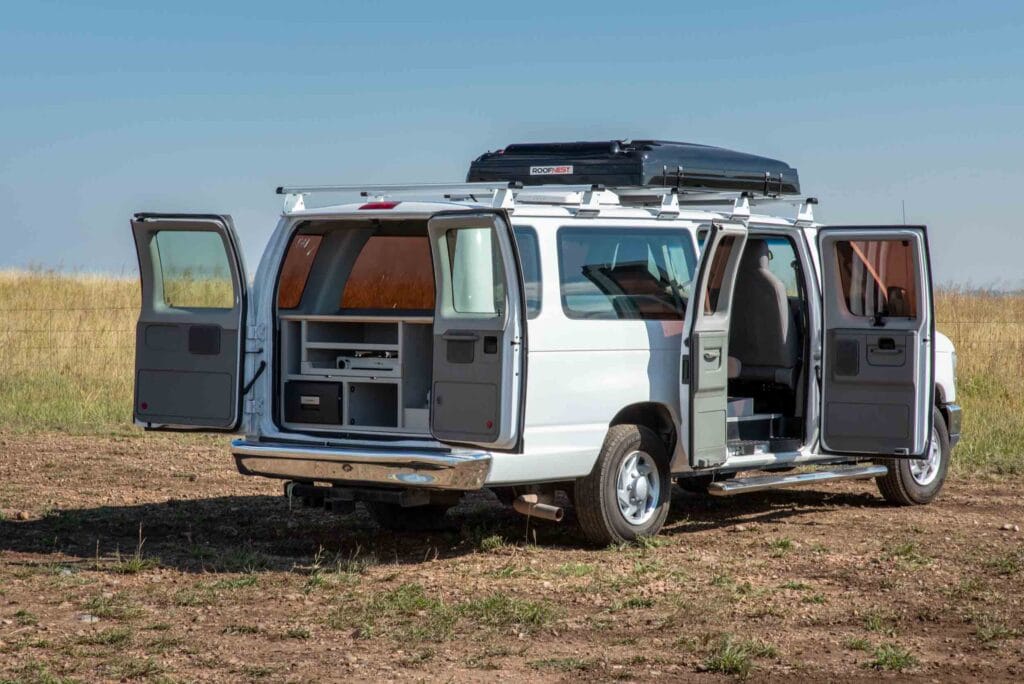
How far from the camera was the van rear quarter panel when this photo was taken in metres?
8.70

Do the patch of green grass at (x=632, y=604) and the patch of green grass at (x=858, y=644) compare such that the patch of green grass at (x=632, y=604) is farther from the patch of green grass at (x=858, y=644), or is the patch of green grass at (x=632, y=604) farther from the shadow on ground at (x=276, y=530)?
the shadow on ground at (x=276, y=530)

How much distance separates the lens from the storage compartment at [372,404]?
932 centimetres

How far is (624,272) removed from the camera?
373 inches

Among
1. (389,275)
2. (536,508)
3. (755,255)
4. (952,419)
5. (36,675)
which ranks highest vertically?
(755,255)

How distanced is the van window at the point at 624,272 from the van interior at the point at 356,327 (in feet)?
2.89

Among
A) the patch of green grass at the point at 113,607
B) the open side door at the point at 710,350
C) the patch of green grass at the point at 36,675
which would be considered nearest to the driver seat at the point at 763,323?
the open side door at the point at 710,350

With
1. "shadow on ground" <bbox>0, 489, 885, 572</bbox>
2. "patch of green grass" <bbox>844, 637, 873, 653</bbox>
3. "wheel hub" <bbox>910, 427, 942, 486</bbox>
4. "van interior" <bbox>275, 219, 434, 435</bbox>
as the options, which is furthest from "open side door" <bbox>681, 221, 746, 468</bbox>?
"patch of green grass" <bbox>844, 637, 873, 653</bbox>

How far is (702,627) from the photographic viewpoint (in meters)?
7.34

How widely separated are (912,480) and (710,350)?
2739 millimetres

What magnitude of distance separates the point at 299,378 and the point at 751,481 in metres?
3.01

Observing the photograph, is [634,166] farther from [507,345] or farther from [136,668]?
[136,668]

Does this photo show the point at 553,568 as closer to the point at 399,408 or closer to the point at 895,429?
the point at 399,408

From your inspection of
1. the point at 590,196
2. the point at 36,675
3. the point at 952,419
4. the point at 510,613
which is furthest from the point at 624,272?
the point at 36,675

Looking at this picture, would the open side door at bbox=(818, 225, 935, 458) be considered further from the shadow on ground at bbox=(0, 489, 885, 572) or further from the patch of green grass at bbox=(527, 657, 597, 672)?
the patch of green grass at bbox=(527, 657, 597, 672)
